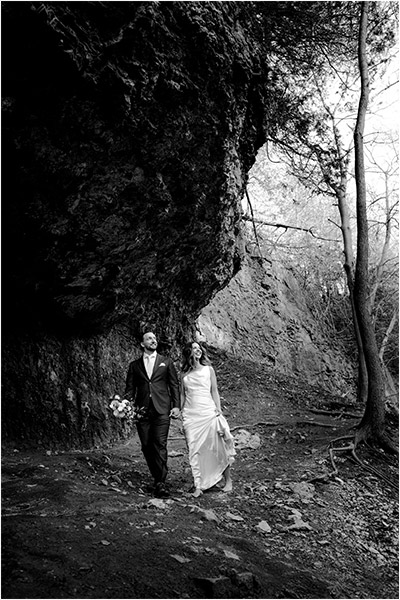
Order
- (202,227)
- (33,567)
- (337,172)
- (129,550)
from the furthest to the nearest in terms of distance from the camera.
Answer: (337,172) → (202,227) → (129,550) → (33,567)

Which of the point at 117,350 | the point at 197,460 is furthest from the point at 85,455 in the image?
the point at 117,350

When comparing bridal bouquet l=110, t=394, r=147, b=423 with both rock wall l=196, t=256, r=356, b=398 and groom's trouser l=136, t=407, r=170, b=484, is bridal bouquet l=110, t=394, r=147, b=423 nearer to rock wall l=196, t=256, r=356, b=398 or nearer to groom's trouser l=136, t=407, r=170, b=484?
groom's trouser l=136, t=407, r=170, b=484

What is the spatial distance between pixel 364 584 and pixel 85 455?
4.10m

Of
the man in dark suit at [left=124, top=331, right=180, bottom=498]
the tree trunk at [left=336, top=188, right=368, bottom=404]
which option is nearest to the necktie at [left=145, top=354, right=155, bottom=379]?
the man in dark suit at [left=124, top=331, right=180, bottom=498]

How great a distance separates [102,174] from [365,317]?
5825 millimetres

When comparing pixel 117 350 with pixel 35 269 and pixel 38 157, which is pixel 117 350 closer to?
pixel 35 269

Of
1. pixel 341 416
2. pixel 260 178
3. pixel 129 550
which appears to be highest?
pixel 260 178

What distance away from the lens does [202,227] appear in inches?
376

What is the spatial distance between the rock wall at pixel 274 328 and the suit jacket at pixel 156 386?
951 cm

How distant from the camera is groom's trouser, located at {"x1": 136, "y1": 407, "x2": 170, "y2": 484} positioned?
6887 millimetres

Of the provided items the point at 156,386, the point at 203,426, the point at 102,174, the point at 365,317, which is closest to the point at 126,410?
the point at 156,386

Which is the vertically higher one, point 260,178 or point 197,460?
point 260,178

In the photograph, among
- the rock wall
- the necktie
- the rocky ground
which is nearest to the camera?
the rocky ground

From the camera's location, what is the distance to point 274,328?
20.2 metres
